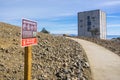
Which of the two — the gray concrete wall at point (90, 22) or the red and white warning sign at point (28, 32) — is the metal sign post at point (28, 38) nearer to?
the red and white warning sign at point (28, 32)

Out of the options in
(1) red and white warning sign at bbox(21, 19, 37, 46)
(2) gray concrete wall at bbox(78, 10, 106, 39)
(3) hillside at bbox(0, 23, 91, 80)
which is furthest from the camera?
(2) gray concrete wall at bbox(78, 10, 106, 39)

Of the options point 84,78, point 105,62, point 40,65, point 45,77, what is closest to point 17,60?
point 40,65

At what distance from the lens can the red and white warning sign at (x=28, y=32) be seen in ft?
25.1

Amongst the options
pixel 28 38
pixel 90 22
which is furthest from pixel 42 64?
pixel 90 22

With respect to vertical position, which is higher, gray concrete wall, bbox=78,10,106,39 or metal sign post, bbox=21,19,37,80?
gray concrete wall, bbox=78,10,106,39

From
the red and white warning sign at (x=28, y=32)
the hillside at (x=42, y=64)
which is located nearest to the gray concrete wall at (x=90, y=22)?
the hillside at (x=42, y=64)

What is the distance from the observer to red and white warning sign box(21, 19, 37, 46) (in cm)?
764

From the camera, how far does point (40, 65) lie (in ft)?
52.7

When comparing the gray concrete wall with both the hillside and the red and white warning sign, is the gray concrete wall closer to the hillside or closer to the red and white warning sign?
the hillside

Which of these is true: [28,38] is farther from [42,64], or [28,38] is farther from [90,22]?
[90,22]

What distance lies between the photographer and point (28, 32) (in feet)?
25.9

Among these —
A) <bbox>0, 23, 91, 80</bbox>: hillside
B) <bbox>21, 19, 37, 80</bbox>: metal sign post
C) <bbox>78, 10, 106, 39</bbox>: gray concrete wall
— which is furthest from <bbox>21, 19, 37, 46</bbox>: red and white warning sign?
<bbox>78, 10, 106, 39</bbox>: gray concrete wall

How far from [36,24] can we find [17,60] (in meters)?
7.83

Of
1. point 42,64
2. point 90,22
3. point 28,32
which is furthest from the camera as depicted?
point 90,22
